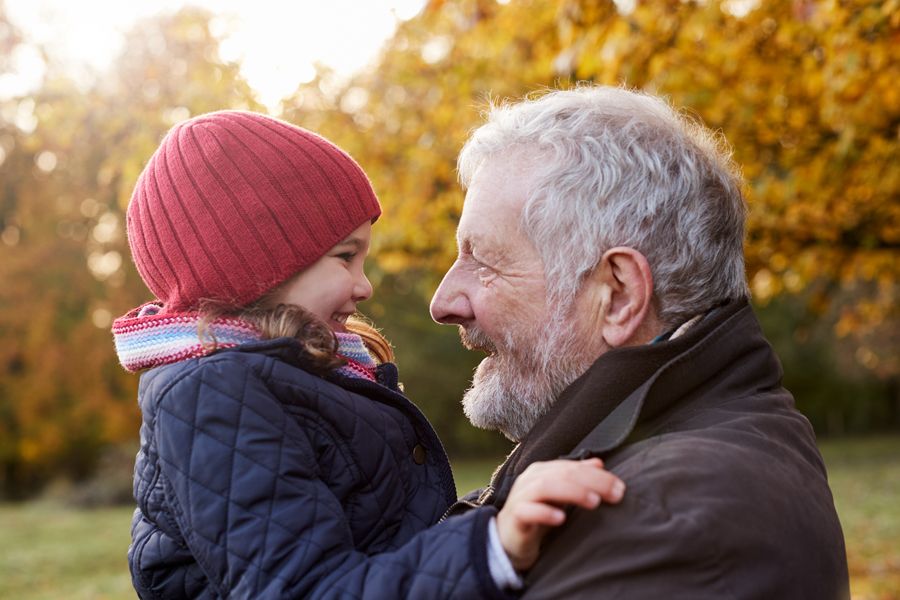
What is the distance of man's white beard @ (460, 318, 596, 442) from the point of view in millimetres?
2281

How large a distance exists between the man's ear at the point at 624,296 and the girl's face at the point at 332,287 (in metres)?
0.57

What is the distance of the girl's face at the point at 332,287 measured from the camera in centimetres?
240

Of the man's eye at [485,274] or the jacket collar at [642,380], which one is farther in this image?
the man's eye at [485,274]

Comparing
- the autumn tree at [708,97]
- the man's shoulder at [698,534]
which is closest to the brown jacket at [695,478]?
the man's shoulder at [698,534]

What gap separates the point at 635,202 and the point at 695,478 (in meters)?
0.66

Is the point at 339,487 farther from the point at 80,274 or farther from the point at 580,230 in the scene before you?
the point at 80,274

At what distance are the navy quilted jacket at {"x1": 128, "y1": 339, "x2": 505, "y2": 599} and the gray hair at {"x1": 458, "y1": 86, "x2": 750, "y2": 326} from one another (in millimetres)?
541

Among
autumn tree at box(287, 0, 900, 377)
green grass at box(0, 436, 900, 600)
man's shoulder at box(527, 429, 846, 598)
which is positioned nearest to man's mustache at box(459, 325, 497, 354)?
man's shoulder at box(527, 429, 846, 598)

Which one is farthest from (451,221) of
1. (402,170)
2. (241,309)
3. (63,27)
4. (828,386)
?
(828,386)

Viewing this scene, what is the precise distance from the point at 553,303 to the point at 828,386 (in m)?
33.7

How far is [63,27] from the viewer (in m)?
17.9

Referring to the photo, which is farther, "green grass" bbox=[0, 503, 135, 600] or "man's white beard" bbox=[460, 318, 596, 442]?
"green grass" bbox=[0, 503, 135, 600]

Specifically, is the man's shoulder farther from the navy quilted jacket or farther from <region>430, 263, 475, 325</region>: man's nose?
<region>430, 263, 475, 325</region>: man's nose

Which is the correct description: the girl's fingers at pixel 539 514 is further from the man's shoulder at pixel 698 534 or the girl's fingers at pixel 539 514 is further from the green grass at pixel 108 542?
the green grass at pixel 108 542
